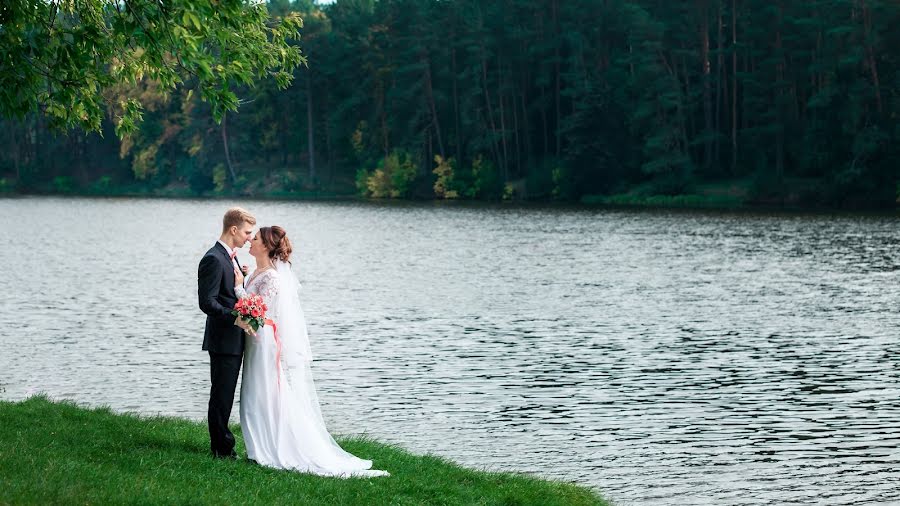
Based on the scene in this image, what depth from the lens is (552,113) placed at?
106 meters

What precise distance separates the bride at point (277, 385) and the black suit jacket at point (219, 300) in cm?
14

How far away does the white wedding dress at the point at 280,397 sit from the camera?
1128 cm

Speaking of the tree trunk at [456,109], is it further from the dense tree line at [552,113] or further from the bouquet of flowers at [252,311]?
the bouquet of flowers at [252,311]

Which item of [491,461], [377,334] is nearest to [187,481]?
[491,461]

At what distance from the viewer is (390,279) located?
3797 cm

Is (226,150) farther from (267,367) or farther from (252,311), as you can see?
(252,311)

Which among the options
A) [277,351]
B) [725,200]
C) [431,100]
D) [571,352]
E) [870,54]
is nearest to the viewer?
[277,351]

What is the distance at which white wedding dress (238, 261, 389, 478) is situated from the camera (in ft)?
37.0

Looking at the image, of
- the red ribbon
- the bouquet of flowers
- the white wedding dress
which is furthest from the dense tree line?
the bouquet of flowers

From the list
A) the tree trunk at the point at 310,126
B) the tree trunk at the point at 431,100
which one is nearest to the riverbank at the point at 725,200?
the tree trunk at the point at 431,100

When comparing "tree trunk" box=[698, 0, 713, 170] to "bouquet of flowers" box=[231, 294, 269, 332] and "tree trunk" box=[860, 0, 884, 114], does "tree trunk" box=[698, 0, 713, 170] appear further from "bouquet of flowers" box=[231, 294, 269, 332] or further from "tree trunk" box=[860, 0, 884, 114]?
"bouquet of flowers" box=[231, 294, 269, 332]

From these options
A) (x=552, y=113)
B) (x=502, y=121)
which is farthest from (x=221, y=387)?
(x=552, y=113)

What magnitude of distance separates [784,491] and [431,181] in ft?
323

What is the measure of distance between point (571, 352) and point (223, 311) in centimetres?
1286
